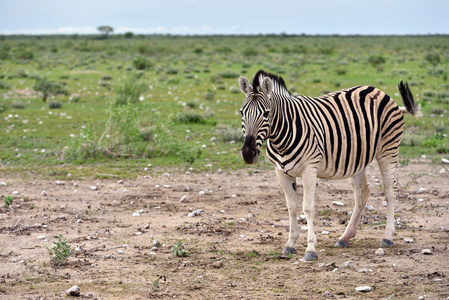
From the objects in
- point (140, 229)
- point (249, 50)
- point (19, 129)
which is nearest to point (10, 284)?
point (140, 229)

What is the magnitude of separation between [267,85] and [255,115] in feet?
1.55

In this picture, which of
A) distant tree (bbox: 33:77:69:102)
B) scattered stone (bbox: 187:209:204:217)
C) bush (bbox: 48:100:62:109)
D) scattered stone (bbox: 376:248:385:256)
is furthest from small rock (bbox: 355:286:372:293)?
distant tree (bbox: 33:77:69:102)

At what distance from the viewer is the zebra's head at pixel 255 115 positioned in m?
5.78

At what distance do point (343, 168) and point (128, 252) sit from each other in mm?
3198

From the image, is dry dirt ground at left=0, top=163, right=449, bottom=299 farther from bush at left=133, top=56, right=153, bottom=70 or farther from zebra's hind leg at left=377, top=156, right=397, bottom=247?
bush at left=133, top=56, right=153, bottom=70

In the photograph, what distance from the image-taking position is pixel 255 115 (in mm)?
5980

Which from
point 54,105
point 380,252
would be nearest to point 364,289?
point 380,252

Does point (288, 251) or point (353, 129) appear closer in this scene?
point (288, 251)

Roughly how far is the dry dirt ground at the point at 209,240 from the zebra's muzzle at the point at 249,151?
147 cm

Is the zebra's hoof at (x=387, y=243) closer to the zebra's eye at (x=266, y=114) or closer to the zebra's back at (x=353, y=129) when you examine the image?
the zebra's back at (x=353, y=129)

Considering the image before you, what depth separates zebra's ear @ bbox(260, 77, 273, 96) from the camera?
6.14m

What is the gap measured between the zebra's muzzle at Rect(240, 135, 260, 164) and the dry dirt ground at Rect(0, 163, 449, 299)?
1.47 meters
